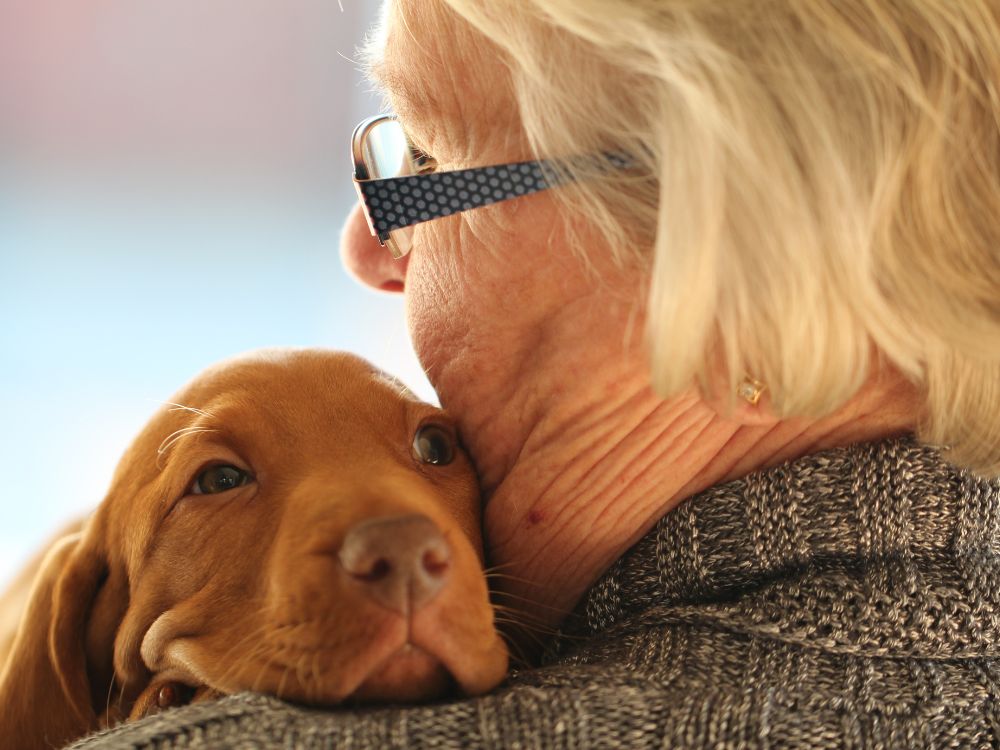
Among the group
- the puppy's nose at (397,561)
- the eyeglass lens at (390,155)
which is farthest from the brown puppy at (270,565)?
the eyeglass lens at (390,155)

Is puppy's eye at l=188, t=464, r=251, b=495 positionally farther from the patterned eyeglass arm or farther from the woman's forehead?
the woman's forehead

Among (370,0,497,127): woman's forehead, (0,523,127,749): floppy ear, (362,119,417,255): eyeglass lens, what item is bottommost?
(0,523,127,749): floppy ear

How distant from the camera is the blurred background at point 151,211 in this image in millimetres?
3053

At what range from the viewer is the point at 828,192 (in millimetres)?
1199

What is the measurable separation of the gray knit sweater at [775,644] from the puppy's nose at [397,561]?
0.39 feet

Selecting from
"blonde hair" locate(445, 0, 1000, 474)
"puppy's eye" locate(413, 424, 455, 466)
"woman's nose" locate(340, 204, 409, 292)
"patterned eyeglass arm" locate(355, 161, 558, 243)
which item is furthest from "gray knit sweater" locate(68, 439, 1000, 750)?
"woman's nose" locate(340, 204, 409, 292)

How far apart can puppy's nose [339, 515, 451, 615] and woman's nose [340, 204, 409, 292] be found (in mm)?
742

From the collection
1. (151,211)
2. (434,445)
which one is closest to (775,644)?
(434,445)

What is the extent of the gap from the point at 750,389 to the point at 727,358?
0.25ft

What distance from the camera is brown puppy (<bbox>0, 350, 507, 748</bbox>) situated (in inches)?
48.1

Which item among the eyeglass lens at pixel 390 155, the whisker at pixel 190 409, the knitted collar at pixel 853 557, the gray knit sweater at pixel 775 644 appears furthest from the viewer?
the eyeglass lens at pixel 390 155

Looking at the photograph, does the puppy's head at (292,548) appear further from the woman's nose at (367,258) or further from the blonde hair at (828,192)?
the blonde hair at (828,192)

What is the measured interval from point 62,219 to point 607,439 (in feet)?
7.31

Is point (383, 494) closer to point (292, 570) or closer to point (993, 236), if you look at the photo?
point (292, 570)
